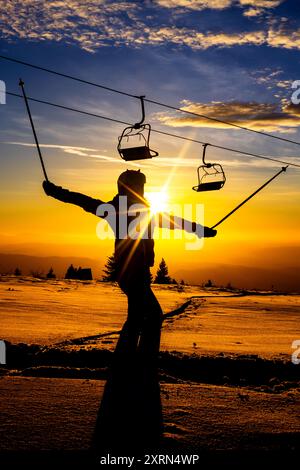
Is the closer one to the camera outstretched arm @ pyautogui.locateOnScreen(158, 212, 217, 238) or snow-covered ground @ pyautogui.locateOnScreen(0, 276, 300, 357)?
outstretched arm @ pyautogui.locateOnScreen(158, 212, 217, 238)

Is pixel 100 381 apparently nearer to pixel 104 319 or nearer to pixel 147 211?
pixel 147 211

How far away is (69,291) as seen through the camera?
1716cm

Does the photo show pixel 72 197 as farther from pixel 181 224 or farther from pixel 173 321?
pixel 173 321

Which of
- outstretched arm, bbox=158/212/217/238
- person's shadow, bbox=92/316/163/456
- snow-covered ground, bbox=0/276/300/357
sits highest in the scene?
outstretched arm, bbox=158/212/217/238

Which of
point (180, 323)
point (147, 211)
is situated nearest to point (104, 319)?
point (180, 323)

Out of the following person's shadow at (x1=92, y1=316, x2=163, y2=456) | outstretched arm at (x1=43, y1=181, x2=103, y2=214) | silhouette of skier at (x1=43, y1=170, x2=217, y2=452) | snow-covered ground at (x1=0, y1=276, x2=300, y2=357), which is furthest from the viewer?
snow-covered ground at (x1=0, y1=276, x2=300, y2=357)

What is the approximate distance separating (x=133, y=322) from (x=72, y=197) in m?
1.33

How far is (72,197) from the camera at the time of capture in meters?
4.66

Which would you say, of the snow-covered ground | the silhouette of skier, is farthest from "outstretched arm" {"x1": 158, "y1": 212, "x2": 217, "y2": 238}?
the snow-covered ground

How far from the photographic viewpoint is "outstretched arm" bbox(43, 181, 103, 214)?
4.57 m

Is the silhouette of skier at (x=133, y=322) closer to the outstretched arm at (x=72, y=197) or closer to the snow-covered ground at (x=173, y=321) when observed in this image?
the outstretched arm at (x=72, y=197)

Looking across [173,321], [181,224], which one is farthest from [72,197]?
[173,321]

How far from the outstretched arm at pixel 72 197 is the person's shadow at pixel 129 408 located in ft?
3.94

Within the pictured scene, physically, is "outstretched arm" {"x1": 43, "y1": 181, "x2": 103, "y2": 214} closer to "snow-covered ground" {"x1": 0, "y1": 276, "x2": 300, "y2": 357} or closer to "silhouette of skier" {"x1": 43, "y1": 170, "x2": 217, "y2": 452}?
"silhouette of skier" {"x1": 43, "y1": 170, "x2": 217, "y2": 452}
